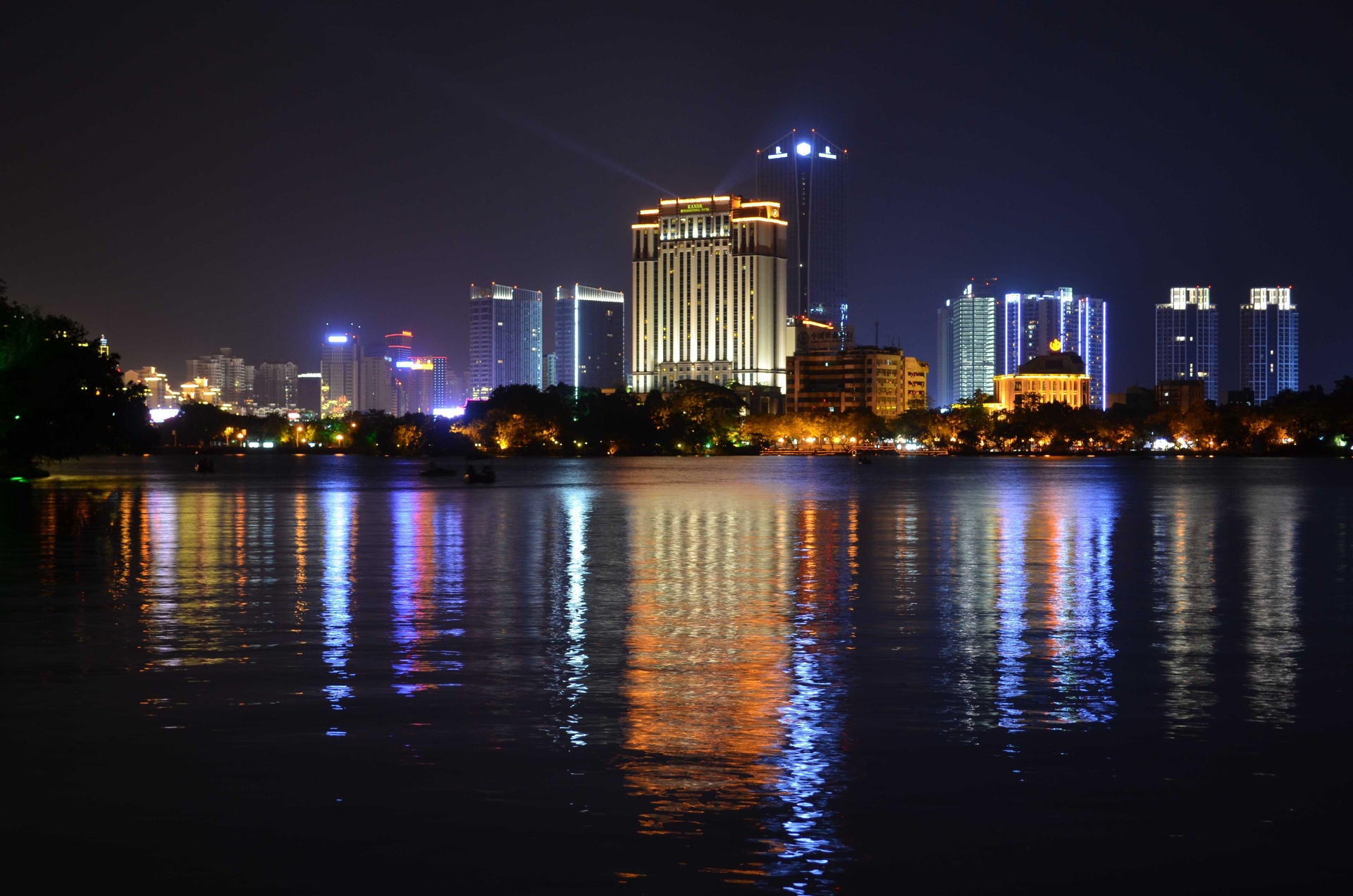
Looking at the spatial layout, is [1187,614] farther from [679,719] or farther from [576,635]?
[679,719]

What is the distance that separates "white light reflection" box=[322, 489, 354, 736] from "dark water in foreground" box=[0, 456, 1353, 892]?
4.0 inches

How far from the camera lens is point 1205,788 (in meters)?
10.7

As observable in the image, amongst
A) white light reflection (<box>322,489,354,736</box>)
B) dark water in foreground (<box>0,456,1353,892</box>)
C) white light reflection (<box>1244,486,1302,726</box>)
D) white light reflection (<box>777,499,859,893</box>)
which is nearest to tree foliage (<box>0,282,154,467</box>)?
white light reflection (<box>322,489,354,736</box>)

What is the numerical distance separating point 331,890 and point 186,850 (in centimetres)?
141

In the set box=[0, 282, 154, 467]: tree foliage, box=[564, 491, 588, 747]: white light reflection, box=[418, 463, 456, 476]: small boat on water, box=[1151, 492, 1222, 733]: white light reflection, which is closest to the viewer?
box=[564, 491, 588, 747]: white light reflection

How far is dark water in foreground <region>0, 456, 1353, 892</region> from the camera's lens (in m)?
9.08

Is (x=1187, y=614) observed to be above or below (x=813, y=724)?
below

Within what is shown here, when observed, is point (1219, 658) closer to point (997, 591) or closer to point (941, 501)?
point (997, 591)

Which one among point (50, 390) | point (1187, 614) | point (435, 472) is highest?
point (50, 390)

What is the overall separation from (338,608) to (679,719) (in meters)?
11.3

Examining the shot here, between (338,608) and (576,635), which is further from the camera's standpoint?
(338,608)

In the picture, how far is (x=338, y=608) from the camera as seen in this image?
2291cm

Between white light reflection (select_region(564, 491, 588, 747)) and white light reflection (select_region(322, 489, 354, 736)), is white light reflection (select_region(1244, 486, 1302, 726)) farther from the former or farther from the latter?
white light reflection (select_region(322, 489, 354, 736))

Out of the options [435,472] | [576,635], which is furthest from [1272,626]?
[435,472]
